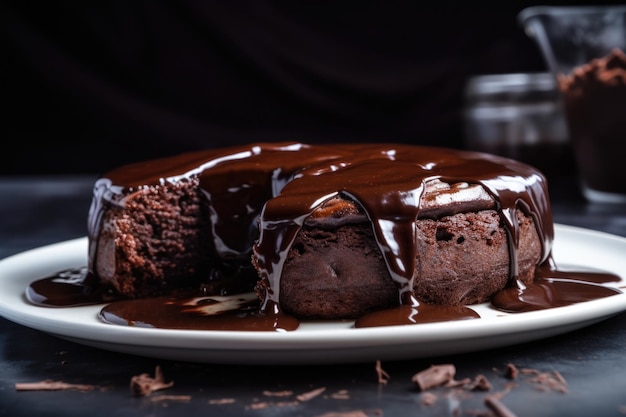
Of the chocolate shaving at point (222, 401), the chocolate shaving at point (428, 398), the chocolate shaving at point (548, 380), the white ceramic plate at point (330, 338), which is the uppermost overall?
the white ceramic plate at point (330, 338)

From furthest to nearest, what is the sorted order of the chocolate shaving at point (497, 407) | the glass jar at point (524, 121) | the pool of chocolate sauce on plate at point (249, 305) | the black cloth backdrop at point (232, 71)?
the black cloth backdrop at point (232, 71) < the glass jar at point (524, 121) < the pool of chocolate sauce on plate at point (249, 305) < the chocolate shaving at point (497, 407)

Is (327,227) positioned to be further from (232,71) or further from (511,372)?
(232,71)

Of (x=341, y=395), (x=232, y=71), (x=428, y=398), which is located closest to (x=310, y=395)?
(x=341, y=395)

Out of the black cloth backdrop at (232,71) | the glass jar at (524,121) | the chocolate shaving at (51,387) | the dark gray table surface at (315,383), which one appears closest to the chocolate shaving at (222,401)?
the dark gray table surface at (315,383)

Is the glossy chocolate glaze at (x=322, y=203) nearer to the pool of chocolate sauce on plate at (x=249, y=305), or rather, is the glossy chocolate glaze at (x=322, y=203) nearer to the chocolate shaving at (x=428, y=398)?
the pool of chocolate sauce on plate at (x=249, y=305)

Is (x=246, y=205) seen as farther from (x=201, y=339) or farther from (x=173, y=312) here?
(x=201, y=339)

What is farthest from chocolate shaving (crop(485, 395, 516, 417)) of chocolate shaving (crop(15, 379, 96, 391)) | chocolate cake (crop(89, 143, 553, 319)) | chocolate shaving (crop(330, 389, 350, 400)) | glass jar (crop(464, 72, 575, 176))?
glass jar (crop(464, 72, 575, 176))
